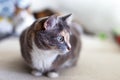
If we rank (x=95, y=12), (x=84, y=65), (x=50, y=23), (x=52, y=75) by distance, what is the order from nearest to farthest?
1. (x=50, y=23)
2. (x=52, y=75)
3. (x=84, y=65)
4. (x=95, y=12)

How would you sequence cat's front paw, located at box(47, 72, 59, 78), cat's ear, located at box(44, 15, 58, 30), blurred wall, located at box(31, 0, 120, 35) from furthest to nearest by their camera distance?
1. blurred wall, located at box(31, 0, 120, 35)
2. cat's front paw, located at box(47, 72, 59, 78)
3. cat's ear, located at box(44, 15, 58, 30)

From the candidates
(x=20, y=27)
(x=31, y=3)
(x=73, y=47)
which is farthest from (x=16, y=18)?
(x=73, y=47)

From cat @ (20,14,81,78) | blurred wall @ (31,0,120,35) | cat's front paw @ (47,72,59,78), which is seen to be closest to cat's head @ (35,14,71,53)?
cat @ (20,14,81,78)

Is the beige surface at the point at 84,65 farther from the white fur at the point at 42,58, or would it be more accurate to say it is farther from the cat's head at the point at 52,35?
the cat's head at the point at 52,35

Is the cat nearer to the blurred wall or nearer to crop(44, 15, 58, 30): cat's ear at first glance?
crop(44, 15, 58, 30): cat's ear

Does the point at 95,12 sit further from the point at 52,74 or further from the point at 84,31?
the point at 52,74

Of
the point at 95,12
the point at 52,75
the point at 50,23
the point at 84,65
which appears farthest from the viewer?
the point at 95,12

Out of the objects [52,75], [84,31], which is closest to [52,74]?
[52,75]
